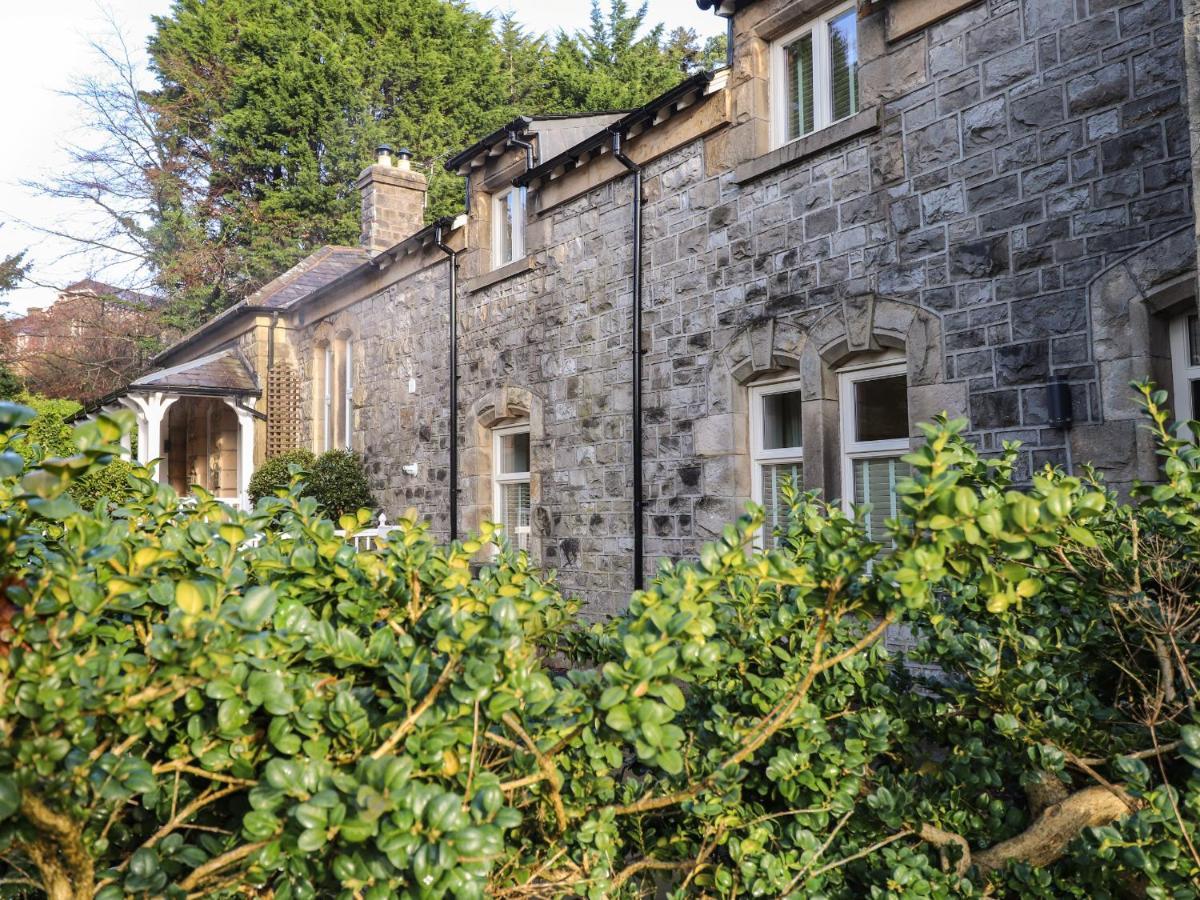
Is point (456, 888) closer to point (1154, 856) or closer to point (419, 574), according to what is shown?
point (419, 574)

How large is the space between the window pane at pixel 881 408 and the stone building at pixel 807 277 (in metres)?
0.02

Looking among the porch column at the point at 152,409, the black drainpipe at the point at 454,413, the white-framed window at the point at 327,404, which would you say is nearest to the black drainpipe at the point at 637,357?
the black drainpipe at the point at 454,413

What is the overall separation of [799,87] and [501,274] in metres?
4.60

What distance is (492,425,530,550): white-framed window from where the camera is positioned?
11.7 meters

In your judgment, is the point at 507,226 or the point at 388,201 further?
the point at 388,201

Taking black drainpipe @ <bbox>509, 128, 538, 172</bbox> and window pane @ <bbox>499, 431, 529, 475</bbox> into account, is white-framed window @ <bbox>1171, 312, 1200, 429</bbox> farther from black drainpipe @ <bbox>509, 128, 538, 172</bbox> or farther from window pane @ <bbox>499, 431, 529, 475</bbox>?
black drainpipe @ <bbox>509, 128, 538, 172</bbox>

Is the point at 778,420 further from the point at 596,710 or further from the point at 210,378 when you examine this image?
the point at 210,378

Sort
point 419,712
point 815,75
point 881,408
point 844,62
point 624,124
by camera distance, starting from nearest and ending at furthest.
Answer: point 419,712, point 881,408, point 844,62, point 815,75, point 624,124

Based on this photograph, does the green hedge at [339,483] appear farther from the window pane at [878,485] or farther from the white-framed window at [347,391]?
the window pane at [878,485]

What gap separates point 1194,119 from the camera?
11.4 feet

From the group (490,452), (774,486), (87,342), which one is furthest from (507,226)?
(87,342)

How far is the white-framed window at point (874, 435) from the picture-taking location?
704 centimetres

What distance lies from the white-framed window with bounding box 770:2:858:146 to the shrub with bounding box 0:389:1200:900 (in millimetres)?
5336

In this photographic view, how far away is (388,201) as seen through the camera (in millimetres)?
18547
